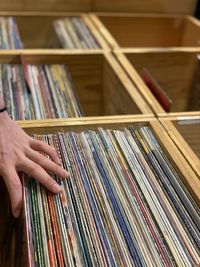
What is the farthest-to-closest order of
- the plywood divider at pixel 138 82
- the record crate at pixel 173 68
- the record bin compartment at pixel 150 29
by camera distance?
the record bin compartment at pixel 150 29
the record crate at pixel 173 68
the plywood divider at pixel 138 82

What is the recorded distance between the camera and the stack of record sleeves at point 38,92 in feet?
4.32

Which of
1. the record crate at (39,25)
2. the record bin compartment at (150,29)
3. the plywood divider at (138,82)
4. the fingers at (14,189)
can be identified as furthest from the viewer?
the record bin compartment at (150,29)

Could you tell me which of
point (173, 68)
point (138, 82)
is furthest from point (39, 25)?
point (138, 82)

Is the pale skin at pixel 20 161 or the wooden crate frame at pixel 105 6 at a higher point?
the pale skin at pixel 20 161

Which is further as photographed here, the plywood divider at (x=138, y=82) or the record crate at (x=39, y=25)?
the record crate at (x=39, y=25)

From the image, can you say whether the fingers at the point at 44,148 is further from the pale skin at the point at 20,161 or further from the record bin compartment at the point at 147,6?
the record bin compartment at the point at 147,6

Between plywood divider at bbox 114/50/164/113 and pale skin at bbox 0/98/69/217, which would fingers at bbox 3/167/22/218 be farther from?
plywood divider at bbox 114/50/164/113

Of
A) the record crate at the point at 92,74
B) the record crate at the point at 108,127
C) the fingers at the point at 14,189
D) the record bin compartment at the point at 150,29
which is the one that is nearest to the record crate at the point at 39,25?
the record bin compartment at the point at 150,29

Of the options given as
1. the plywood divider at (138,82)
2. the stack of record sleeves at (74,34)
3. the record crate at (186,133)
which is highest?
A: the record crate at (186,133)

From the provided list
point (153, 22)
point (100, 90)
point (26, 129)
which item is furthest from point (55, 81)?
point (153, 22)

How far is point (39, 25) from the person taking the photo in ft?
7.14

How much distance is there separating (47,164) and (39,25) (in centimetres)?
146

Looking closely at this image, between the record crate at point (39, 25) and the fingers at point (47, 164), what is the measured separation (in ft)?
4.19

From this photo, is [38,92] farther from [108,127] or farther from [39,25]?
[39,25]
